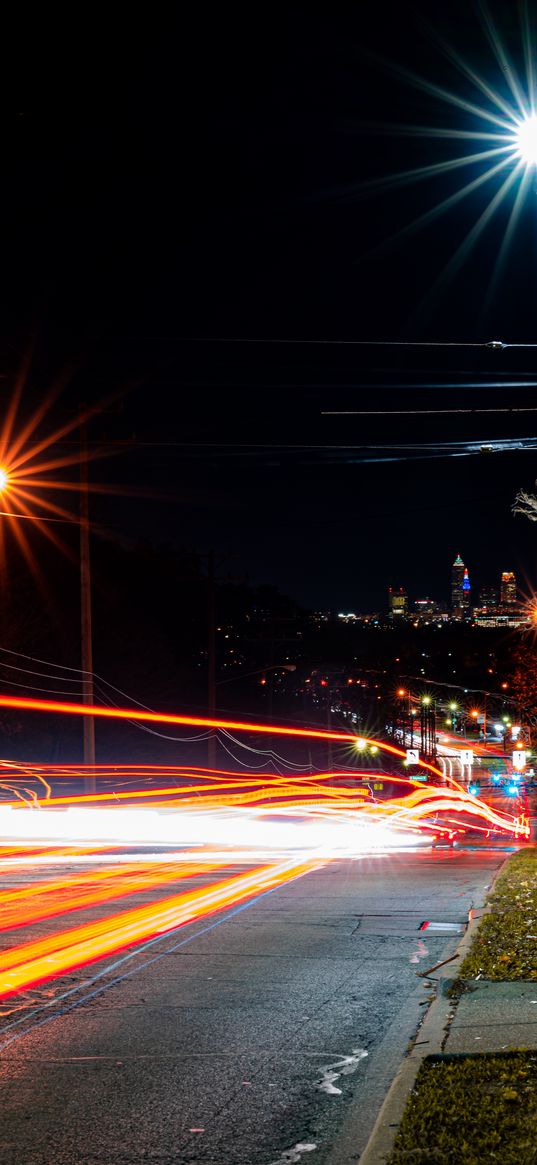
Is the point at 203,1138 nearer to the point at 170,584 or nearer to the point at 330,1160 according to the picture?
the point at 330,1160

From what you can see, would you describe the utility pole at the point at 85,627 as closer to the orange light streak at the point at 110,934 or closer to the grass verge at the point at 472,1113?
the orange light streak at the point at 110,934

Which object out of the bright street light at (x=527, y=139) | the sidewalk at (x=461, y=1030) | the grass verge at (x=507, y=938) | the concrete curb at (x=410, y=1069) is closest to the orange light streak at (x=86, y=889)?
the grass verge at (x=507, y=938)

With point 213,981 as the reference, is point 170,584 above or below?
above

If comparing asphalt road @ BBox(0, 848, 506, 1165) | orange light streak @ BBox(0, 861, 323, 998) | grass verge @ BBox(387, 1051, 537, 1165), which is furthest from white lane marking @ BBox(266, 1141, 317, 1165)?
orange light streak @ BBox(0, 861, 323, 998)

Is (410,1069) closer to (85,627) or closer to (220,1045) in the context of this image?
(220,1045)

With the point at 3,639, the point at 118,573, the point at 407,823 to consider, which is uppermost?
the point at 118,573

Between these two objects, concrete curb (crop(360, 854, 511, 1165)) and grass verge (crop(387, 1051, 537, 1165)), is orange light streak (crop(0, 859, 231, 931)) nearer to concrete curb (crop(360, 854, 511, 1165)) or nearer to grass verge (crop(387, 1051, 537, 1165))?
concrete curb (crop(360, 854, 511, 1165))

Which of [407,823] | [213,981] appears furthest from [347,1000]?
[407,823]
